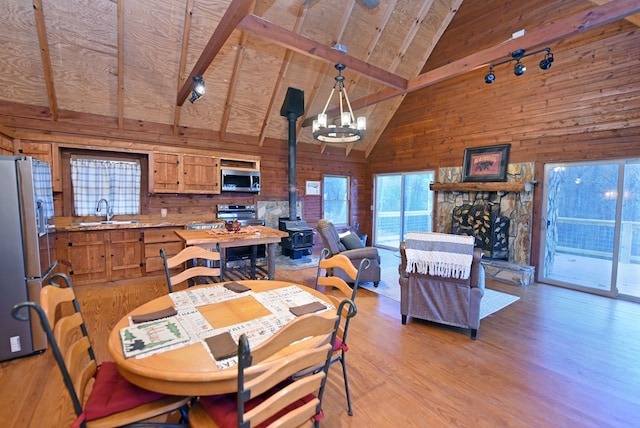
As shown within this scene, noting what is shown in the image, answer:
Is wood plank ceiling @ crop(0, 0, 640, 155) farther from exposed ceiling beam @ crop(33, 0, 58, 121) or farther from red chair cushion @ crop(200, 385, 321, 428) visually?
red chair cushion @ crop(200, 385, 321, 428)

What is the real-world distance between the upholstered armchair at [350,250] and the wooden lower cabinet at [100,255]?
10.1 ft

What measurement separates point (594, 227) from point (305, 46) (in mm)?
5017

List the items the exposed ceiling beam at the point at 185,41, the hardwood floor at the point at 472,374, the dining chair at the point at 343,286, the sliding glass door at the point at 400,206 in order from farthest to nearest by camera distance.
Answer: the sliding glass door at the point at 400,206 < the exposed ceiling beam at the point at 185,41 < the hardwood floor at the point at 472,374 < the dining chair at the point at 343,286

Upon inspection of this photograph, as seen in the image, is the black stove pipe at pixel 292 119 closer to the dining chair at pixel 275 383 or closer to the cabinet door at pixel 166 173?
the cabinet door at pixel 166 173

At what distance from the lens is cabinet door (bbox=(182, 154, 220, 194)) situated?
5293 mm

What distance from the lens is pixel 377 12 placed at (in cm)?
523

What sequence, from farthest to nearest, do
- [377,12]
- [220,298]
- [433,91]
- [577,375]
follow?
1. [433,91]
2. [377,12]
3. [577,375]
4. [220,298]

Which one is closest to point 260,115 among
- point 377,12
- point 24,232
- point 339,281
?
point 377,12

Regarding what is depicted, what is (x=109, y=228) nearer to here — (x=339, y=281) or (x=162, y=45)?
(x=162, y=45)

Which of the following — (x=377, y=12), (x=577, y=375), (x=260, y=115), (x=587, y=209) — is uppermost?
(x=377, y=12)

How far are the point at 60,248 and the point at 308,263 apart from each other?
156 inches

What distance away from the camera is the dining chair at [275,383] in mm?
991

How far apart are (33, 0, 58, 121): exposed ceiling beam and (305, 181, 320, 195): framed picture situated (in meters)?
4.81

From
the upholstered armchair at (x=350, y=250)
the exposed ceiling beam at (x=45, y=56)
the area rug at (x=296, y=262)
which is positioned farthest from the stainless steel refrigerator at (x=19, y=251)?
the area rug at (x=296, y=262)
